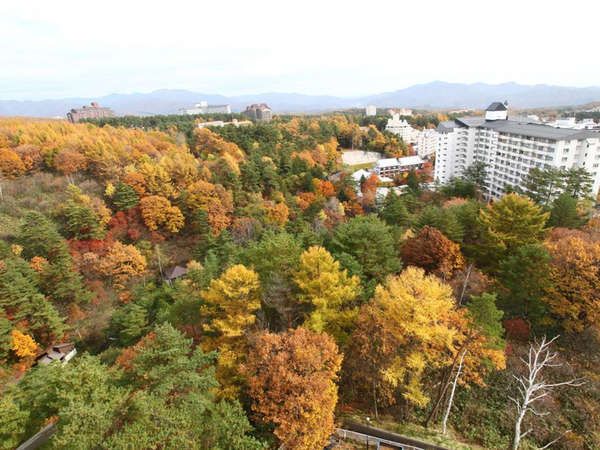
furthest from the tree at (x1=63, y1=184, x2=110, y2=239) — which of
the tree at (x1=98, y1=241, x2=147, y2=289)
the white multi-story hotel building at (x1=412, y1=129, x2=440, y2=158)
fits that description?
the white multi-story hotel building at (x1=412, y1=129, x2=440, y2=158)

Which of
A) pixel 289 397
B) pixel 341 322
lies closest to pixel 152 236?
pixel 341 322

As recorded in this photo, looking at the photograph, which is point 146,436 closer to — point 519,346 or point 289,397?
point 289,397

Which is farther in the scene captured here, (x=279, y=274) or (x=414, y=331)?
(x=279, y=274)

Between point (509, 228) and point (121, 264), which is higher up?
point (509, 228)

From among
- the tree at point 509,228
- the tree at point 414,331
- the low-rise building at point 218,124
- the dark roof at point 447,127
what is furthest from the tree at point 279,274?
the low-rise building at point 218,124

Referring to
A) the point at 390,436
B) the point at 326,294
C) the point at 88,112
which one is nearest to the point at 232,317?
the point at 326,294

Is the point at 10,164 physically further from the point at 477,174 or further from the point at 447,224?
the point at 477,174

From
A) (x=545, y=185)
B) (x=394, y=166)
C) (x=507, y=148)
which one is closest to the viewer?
(x=545, y=185)
